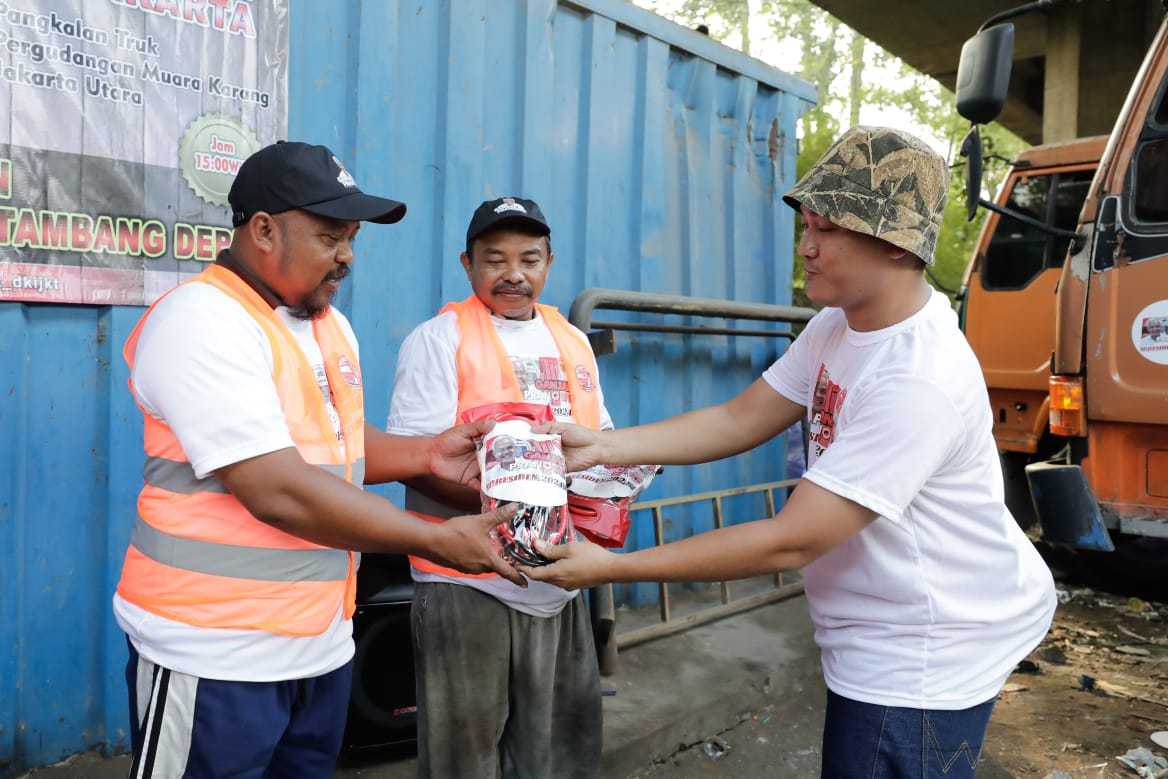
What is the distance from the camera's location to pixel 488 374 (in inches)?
101

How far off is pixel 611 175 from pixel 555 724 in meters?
2.79

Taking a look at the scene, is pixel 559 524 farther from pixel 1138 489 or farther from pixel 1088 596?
pixel 1088 596

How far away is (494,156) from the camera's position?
12.8 ft

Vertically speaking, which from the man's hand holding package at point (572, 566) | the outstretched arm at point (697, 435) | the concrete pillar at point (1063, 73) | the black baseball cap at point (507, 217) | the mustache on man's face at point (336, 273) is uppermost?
the concrete pillar at point (1063, 73)

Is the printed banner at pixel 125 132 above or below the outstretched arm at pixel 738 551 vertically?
above

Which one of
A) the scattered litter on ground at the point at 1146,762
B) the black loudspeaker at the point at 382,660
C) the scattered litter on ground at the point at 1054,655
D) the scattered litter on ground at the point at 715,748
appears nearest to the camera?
the black loudspeaker at the point at 382,660

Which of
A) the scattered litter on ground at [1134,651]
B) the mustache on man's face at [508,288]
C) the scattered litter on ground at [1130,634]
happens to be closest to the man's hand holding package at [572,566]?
the mustache on man's face at [508,288]

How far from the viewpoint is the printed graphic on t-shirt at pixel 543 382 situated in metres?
2.61

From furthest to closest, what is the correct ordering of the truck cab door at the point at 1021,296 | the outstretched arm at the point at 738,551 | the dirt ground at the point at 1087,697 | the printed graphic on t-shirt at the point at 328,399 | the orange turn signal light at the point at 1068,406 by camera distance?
the truck cab door at the point at 1021,296 → the orange turn signal light at the point at 1068,406 → the dirt ground at the point at 1087,697 → the printed graphic on t-shirt at the point at 328,399 → the outstretched arm at the point at 738,551

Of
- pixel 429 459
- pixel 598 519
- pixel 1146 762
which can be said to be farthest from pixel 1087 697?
pixel 429 459

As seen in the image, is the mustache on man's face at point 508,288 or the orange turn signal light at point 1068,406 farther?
the orange turn signal light at point 1068,406

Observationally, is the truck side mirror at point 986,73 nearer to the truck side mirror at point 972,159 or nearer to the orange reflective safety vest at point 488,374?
the truck side mirror at point 972,159

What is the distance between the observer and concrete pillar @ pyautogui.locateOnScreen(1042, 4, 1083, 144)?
384 inches

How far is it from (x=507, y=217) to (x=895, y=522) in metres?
1.44
